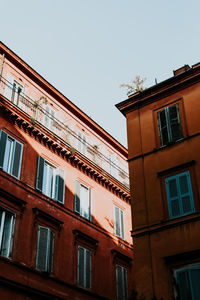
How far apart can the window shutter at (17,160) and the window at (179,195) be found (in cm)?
696

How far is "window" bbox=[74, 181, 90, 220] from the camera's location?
2159 centimetres

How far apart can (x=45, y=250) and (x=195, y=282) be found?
7.83 meters

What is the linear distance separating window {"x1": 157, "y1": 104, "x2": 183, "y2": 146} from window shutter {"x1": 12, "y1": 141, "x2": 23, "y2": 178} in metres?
6.43

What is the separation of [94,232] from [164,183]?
25.7 feet

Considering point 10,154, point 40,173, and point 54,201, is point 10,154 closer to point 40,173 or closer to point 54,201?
point 40,173

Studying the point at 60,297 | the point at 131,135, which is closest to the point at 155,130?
the point at 131,135

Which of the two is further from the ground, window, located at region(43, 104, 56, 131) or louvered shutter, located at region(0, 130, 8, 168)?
window, located at region(43, 104, 56, 131)

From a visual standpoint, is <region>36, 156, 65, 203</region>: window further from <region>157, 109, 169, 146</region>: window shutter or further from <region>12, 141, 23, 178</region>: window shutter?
<region>157, 109, 169, 146</region>: window shutter

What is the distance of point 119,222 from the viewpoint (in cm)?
2442

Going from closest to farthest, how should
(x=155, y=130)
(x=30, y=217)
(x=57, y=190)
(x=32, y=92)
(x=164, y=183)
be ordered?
1. (x=164, y=183)
2. (x=155, y=130)
3. (x=30, y=217)
4. (x=57, y=190)
5. (x=32, y=92)

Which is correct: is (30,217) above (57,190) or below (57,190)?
below

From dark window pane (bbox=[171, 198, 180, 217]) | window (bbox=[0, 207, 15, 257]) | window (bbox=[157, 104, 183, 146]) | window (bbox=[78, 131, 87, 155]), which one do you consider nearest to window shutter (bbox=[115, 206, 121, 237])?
window (bbox=[78, 131, 87, 155])

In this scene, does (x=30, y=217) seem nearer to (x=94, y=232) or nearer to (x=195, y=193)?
(x=94, y=232)

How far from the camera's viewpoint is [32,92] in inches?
886
